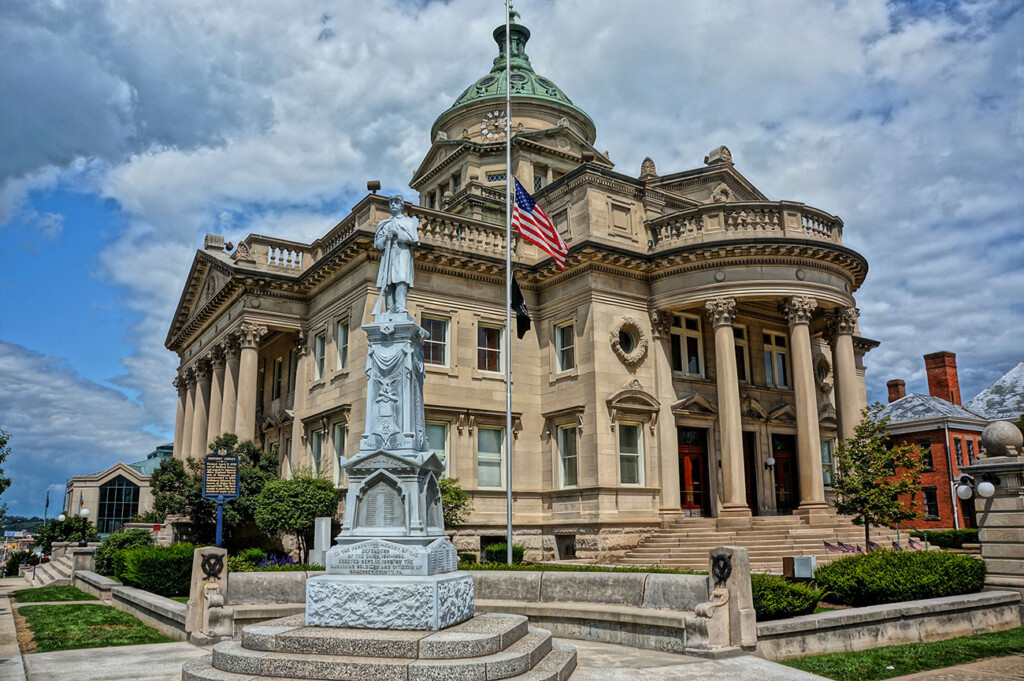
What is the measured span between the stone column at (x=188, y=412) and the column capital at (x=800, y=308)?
26.6 metres

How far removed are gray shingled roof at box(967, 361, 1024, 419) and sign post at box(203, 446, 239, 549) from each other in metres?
49.4

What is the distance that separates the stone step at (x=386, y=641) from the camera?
941cm

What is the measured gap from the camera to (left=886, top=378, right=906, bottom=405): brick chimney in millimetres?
54844

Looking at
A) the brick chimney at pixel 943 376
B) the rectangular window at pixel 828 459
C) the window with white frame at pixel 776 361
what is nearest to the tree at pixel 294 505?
the window with white frame at pixel 776 361

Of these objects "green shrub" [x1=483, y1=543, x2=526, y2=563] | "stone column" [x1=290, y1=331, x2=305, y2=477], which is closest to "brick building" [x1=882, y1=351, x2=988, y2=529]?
"green shrub" [x1=483, y1=543, x2=526, y2=563]

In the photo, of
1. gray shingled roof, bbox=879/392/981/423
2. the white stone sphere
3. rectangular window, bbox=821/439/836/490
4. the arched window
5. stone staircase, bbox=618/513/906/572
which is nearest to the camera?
the white stone sphere

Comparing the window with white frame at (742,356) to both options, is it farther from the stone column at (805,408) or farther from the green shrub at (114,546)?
the green shrub at (114,546)

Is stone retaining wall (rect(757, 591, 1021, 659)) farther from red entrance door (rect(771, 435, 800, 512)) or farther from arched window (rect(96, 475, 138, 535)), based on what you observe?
arched window (rect(96, 475, 138, 535))

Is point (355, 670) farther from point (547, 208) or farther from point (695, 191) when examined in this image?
point (695, 191)

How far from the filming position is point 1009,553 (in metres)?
16.7

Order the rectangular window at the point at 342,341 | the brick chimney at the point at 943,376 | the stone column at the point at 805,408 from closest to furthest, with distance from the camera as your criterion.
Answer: the stone column at the point at 805,408
the rectangular window at the point at 342,341
the brick chimney at the point at 943,376

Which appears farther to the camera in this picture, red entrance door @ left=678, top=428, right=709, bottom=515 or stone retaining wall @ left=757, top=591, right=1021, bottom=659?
red entrance door @ left=678, top=428, right=709, bottom=515

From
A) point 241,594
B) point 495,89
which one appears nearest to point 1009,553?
point 241,594

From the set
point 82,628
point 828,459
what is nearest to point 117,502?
point 82,628
